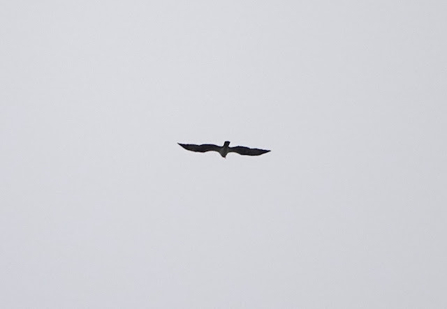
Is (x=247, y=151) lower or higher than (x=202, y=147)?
higher

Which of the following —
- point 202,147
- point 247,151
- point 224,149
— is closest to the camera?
point 224,149

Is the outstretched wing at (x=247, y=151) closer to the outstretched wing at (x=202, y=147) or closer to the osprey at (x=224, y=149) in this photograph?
the osprey at (x=224, y=149)

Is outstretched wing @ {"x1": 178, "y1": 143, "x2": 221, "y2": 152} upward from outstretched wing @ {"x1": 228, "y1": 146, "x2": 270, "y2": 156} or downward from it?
downward

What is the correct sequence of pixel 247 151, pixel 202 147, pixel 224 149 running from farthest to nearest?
1. pixel 247 151
2. pixel 202 147
3. pixel 224 149

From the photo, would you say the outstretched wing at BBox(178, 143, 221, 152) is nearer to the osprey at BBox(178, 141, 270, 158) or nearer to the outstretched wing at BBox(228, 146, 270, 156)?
the osprey at BBox(178, 141, 270, 158)

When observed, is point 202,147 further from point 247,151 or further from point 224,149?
point 247,151

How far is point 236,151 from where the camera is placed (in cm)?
6538

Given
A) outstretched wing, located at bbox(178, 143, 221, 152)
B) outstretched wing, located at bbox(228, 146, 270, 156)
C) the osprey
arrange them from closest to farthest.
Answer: the osprey
outstretched wing, located at bbox(178, 143, 221, 152)
outstretched wing, located at bbox(228, 146, 270, 156)

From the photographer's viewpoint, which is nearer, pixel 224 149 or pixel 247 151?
pixel 224 149

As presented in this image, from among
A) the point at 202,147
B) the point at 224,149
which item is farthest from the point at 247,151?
the point at 202,147

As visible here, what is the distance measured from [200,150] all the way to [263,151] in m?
4.51

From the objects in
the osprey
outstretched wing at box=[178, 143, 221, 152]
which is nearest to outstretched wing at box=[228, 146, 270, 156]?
the osprey

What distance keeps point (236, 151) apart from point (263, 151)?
1942mm

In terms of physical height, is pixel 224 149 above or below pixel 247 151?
below
